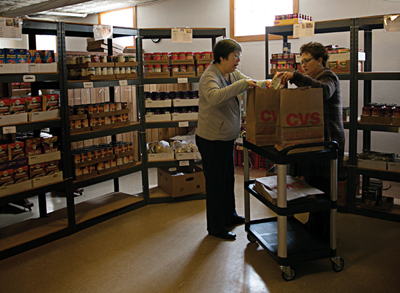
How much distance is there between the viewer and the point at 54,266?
127 inches

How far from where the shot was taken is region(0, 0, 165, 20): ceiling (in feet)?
25.2

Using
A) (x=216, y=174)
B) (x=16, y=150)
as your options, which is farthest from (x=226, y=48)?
(x=16, y=150)

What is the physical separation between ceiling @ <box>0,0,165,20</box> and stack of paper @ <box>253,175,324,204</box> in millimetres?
5760

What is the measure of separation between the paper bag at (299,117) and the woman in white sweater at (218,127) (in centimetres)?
67

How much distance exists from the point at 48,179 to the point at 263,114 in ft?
7.05

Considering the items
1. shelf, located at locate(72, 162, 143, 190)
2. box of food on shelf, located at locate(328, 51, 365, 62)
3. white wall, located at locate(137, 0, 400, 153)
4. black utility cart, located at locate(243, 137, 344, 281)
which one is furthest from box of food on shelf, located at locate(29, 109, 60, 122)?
white wall, located at locate(137, 0, 400, 153)

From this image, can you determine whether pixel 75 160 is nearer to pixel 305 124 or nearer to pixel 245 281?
pixel 245 281

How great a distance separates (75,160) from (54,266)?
112 cm

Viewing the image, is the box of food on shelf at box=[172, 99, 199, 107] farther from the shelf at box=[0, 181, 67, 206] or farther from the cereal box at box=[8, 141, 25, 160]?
the cereal box at box=[8, 141, 25, 160]

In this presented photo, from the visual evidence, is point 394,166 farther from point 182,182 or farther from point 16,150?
point 16,150

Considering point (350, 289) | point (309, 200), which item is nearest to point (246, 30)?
point (309, 200)

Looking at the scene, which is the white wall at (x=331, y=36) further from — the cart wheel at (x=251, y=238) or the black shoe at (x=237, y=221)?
the cart wheel at (x=251, y=238)

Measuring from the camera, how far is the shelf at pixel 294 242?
9.50ft

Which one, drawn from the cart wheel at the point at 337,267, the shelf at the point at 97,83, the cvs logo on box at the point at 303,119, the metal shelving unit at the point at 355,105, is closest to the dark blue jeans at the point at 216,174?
the cvs logo on box at the point at 303,119
